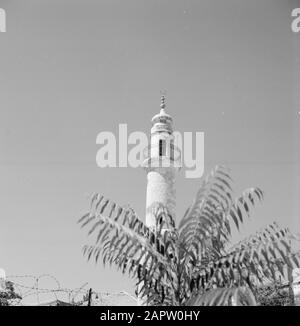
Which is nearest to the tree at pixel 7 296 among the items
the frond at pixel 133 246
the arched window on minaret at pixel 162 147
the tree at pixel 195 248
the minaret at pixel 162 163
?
the minaret at pixel 162 163

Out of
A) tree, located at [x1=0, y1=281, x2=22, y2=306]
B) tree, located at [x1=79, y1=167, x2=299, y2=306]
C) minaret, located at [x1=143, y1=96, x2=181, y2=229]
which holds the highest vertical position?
minaret, located at [x1=143, y1=96, x2=181, y2=229]

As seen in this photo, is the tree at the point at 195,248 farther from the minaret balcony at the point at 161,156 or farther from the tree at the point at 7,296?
the minaret balcony at the point at 161,156

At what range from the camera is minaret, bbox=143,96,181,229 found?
772 inches

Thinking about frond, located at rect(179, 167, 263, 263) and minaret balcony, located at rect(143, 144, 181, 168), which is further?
minaret balcony, located at rect(143, 144, 181, 168)

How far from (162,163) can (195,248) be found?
15.5 m

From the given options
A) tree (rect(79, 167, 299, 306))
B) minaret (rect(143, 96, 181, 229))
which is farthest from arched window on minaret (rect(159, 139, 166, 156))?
tree (rect(79, 167, 299, 306))

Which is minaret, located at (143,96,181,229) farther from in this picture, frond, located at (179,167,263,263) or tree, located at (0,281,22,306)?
frond, located at (179,167,263,263)

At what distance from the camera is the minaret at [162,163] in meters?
19.6

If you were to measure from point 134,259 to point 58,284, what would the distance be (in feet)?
22.5

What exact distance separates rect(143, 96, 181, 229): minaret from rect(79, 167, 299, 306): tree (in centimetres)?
1370

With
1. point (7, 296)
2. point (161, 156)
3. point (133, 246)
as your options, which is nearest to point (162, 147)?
point (161, 156)
